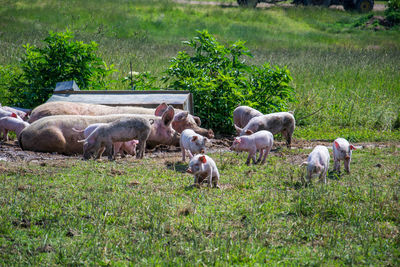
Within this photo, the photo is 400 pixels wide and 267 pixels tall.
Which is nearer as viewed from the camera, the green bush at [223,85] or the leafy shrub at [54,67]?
the green bush at [223,85]

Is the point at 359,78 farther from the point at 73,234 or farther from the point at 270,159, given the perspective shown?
the point at 73,234

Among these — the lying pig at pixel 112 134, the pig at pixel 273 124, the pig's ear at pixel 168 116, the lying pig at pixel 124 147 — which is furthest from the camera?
the pig's ear at pixel 168 116

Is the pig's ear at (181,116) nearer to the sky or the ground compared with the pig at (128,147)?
nearer to the sky

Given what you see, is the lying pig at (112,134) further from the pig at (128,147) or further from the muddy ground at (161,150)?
the pig at (128,147)

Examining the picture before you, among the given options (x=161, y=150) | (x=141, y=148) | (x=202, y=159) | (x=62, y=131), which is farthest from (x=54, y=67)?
(x=202, y=159)

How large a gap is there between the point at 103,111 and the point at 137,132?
2.21m

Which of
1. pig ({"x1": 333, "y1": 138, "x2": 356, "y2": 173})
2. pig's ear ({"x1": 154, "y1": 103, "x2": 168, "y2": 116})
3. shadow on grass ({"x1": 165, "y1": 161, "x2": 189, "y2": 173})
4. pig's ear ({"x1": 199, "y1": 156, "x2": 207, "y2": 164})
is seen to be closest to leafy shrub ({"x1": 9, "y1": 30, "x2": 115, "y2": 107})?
pig's ear ({"x1": 154, "y1": 103, "x2": 168, "y2": 116})

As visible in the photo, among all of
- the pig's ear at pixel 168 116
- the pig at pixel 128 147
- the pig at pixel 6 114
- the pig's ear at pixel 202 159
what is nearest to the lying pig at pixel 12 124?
the pig at pixel 6 114

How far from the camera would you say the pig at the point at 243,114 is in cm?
1093

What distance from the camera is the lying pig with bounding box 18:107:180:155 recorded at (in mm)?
9688

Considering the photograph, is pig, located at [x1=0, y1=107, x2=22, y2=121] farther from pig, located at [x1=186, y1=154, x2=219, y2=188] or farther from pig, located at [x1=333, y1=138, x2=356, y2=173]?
pig, located at [x1=333, y1=138, x2=356, y2=173]

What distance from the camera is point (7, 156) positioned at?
8.91 metres

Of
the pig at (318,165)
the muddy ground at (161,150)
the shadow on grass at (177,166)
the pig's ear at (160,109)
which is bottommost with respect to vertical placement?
the muddy ground at (161,150)

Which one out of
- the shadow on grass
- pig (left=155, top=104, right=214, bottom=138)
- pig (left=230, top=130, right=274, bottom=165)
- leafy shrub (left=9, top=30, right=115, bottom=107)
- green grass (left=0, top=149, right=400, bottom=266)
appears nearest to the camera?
green grass (left=0, top=149, right=400, bottom=266)
